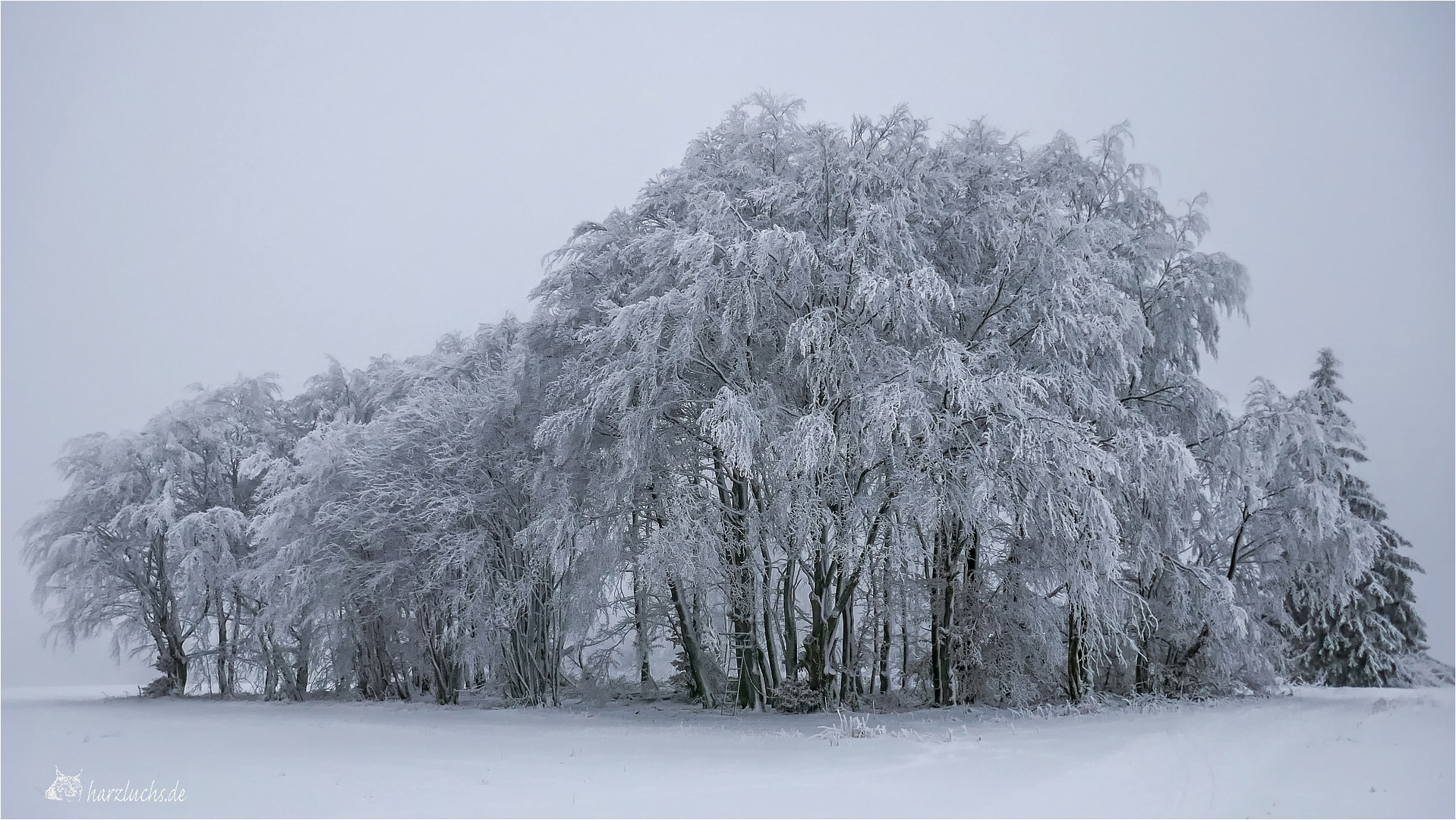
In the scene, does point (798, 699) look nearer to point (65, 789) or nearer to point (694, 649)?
point (694, 649)

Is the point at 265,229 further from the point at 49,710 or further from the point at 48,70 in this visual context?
the point at 49,710

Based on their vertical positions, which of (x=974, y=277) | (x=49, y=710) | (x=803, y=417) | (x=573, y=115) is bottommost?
(x=49, y=710)

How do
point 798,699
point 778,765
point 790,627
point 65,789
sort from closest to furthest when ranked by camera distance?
point 65,789 → point 778,765 → point 798,699 → point 790,627

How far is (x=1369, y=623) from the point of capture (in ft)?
66.2

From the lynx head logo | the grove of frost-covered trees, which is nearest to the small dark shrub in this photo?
the grove of frost-covered trees

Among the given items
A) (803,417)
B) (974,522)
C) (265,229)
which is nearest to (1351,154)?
(974,522)

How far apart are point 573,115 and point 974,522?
5725 cm

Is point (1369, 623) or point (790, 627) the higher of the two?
point (790, 627)

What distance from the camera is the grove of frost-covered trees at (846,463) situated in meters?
9.91

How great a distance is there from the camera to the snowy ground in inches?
220

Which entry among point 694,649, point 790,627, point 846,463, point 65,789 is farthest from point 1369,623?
point 65,789

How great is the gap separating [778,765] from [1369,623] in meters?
19.1

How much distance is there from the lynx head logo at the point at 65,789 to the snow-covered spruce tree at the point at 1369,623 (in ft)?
71.2

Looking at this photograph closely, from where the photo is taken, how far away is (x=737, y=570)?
1105 cm
